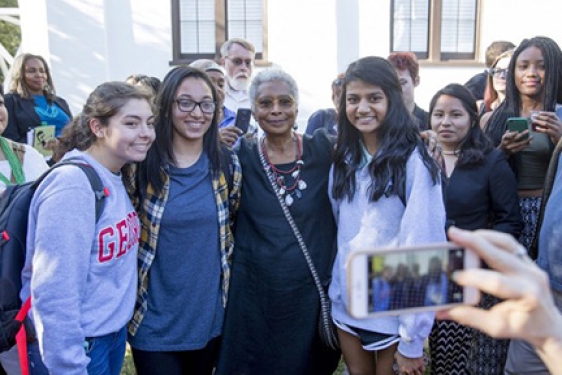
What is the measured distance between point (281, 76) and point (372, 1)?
7.40m

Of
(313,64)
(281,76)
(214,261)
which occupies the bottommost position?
(214,261)

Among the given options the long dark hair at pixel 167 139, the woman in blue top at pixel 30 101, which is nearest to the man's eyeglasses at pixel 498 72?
the long dark hair at pixel 167 139

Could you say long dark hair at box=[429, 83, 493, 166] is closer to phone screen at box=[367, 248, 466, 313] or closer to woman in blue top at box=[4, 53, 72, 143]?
phone screen at box=[367, 248, 466, 313]

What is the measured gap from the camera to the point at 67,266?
214 cm

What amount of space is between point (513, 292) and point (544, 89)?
9.32ft

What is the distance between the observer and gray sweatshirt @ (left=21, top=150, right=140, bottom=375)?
2.14 meters

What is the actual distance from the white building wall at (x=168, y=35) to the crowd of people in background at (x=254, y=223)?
6.41 meters

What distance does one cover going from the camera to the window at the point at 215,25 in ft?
33.8

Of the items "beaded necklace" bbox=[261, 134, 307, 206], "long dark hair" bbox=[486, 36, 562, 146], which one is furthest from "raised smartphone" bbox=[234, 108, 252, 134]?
"long dark hair" bbox=[486, 36, 562, 146]

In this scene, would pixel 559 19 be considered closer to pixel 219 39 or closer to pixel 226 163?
pixel 219 39

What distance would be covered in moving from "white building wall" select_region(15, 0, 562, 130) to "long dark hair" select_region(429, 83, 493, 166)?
20.5 ft

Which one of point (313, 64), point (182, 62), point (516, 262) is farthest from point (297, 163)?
point (182, 62)

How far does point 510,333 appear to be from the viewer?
1206 mm

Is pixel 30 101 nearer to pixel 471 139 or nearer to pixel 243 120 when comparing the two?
pixel 243 120
